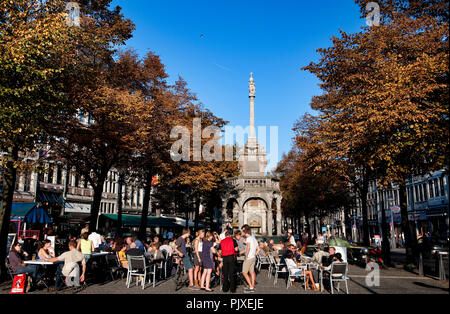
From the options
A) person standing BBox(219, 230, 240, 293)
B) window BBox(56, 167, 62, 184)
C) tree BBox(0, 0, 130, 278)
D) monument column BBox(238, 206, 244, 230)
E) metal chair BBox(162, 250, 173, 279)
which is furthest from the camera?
window BBox(56, 167, 62, 184)

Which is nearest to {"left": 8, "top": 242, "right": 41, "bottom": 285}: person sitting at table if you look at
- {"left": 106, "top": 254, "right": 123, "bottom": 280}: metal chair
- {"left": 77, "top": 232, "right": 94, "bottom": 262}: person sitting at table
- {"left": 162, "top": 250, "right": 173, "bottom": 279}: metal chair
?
{"left": 77, "top": 232, "right": 94, "bottom": 262}: person sitting at table

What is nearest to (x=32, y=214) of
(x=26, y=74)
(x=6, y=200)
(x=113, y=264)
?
(x=113, y=264)

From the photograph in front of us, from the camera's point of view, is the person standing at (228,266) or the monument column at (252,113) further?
the monument column at (252,113)

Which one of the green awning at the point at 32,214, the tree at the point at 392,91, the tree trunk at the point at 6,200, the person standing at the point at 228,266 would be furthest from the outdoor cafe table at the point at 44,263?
the tree at the point at 392,91

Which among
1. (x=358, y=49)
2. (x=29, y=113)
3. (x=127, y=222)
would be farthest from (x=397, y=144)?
(x=127, y=222)

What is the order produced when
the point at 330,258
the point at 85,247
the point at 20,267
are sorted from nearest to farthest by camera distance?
the point at 20,267
the point at 330,258
the point at 85,247

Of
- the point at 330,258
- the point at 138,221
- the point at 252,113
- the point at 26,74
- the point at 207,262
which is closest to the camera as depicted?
the point at 207,262

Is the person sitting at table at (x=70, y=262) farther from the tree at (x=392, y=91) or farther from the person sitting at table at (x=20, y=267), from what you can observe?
the tree at (x=392, y=91)

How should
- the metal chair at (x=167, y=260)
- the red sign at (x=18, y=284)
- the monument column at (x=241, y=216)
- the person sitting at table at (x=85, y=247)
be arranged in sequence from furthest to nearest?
the monument column at (x=241, y=216)
the metal chair at (x=167, y=260)
the person sitting at table at (x=85, y=247)
the red sign at (x=18, y=284)

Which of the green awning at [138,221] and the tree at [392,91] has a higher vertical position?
the tree at [392,91]

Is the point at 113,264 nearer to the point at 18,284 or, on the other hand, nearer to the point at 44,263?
the point at 44,263

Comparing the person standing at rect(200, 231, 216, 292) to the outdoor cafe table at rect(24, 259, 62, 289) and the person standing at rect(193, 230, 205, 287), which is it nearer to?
the person standing at rect(193, 230, 205, 287)

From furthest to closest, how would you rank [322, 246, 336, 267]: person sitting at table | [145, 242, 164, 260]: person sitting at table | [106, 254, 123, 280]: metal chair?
[106, 254, 123, 280]: metal chair, [145, 242, 164, 260]: person sitting at table, [322, 246, 336, 267]: person sitting at table
